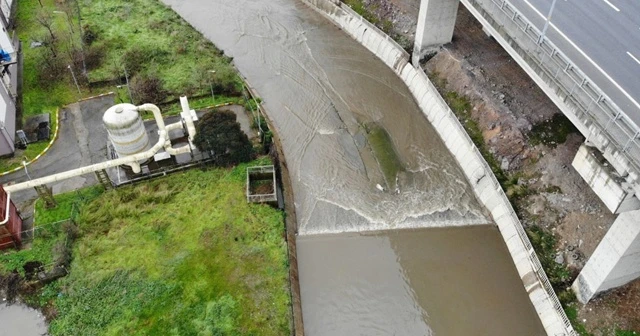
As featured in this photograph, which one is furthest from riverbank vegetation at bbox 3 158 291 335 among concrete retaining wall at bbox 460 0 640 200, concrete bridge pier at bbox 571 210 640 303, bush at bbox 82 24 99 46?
bush at bbox 82 24 99 46

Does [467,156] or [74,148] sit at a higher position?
[74,148]

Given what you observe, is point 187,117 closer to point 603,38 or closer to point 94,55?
point 94,55

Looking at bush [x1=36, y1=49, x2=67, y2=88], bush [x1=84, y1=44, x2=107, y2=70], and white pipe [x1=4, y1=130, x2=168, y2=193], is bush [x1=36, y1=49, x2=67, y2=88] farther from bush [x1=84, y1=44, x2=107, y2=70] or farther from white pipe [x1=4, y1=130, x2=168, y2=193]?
white pipe [x1=4, y1=130, x2=168, y2=193]

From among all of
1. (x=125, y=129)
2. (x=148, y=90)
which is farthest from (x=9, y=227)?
(x=148, y=90)

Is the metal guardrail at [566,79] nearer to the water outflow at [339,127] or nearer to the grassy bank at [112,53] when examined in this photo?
the water outflow at [339,127]

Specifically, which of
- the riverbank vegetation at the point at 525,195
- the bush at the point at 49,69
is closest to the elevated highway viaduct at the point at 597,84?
the riverbank vegetation at the point at 525,195

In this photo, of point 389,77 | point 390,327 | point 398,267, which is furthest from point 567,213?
point 389,77
